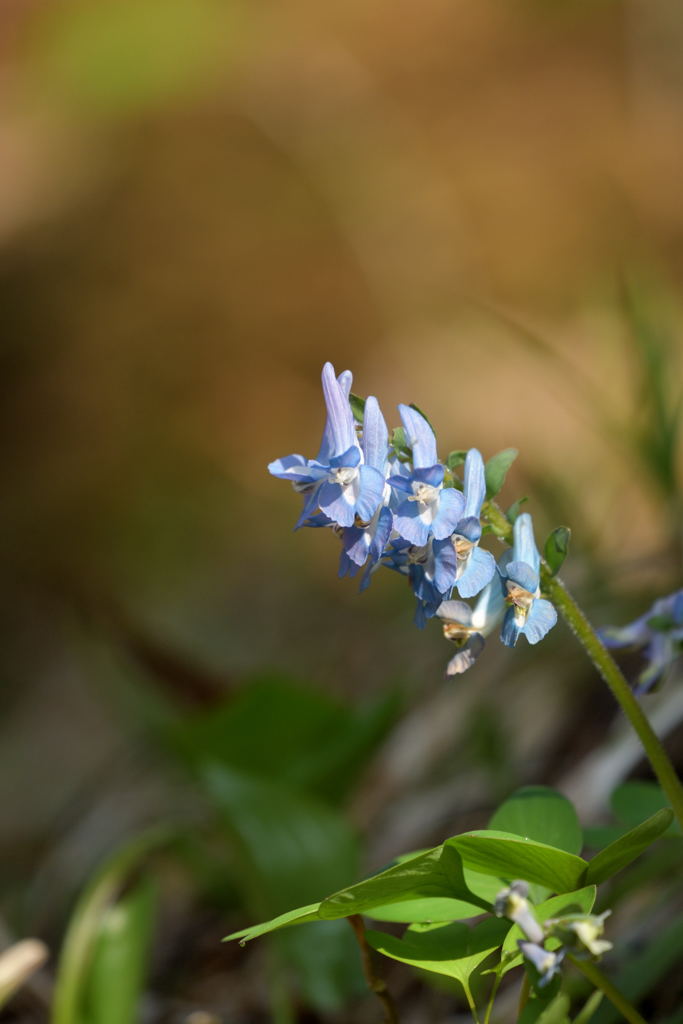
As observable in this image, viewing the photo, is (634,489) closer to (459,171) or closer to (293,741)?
(293,741)

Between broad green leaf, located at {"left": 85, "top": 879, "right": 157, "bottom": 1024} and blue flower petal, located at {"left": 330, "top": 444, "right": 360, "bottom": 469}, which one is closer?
blue flower petal, located at {"left": 330, "top": 444, "right": 360, "bottom": 469}

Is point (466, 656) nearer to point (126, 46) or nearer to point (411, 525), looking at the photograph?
point (411, 525)

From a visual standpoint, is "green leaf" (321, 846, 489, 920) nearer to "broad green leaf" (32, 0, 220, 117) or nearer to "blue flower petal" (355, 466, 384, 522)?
"blue flower petal" (355, 466, 384, 522)

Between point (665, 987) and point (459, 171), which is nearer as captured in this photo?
point (665, 987)

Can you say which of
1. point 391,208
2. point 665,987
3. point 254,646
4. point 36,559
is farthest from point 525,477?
point 36,559

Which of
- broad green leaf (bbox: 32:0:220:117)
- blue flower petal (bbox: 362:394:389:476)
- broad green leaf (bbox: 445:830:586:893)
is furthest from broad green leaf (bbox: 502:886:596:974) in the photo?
broad green leaf (bbox: 32:0:220:117)

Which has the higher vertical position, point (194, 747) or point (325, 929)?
point (194, 747)

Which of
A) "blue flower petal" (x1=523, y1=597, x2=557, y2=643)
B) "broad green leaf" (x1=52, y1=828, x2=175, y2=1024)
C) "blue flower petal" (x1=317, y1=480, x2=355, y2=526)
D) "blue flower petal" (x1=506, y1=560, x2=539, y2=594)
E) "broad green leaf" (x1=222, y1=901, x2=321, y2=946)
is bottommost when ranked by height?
"broad green leaf" (x1=52, y1=828, x2=175, y2=1024)

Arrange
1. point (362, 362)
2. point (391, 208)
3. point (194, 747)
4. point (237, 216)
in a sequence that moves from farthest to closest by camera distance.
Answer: point (237, 216), point (362, 362), point (391, 208), point (194, 747)
